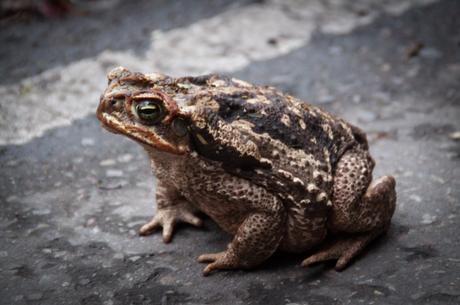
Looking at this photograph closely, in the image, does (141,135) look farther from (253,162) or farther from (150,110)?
(253,162)

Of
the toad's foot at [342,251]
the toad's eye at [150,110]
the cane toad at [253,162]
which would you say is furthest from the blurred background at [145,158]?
the toad's eye at [150,110]

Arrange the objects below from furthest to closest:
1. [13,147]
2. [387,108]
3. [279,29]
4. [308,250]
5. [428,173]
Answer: [279,29], [387,108], [13,147], [428,173], [308,250]

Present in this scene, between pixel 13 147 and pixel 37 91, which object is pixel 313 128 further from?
pixel 37 91

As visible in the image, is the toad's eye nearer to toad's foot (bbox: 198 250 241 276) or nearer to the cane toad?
the cane toad

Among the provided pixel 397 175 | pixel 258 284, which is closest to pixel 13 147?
pixel 258 284

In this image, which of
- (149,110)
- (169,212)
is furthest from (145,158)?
(149,110)
